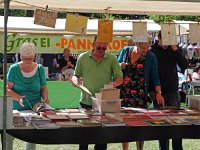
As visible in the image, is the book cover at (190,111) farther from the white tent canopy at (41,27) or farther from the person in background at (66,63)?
the person in background at (66,63)

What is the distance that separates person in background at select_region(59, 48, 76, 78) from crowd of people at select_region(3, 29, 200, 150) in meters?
4.63

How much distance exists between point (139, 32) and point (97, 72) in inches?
21.2

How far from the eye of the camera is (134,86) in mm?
4523

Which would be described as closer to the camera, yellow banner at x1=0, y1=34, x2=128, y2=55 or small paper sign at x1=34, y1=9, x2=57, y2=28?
small paper sign at x1=34, y1=9, x2=57, y2=28

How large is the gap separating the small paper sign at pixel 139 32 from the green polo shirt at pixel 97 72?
31 centimetres

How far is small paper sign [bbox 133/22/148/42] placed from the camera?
4.25 meters

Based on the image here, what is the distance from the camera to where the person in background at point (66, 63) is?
9441 mm

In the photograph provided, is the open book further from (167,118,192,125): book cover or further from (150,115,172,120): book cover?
(167,118,192,125): book cover

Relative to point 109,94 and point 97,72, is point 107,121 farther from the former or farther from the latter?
point 97,72

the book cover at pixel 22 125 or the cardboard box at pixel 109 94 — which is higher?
the cardboard box at pixel 109 94

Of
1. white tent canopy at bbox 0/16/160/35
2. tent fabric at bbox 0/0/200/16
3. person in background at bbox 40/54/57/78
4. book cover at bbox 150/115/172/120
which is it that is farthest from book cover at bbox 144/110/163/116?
person in background at bbox 40/54/57/78

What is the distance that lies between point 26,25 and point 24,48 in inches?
198

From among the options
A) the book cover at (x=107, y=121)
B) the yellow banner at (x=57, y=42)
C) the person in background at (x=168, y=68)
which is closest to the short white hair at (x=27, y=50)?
the book cover at (x=107, y=121)

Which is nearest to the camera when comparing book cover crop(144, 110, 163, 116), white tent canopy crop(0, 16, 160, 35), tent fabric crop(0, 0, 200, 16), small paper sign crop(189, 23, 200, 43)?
book cover crop(144, 110, 163, 116)
